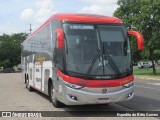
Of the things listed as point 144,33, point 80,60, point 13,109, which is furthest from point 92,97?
point 144,33

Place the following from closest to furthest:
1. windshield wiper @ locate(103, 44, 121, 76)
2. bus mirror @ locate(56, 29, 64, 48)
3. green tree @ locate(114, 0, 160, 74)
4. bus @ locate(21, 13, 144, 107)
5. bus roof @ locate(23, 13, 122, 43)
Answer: bus mirror @ locate(56, 29, 64, 48), bus @ locate(21, 13, 144, 107), windshield wiper @ locate(103, 44, 121, 76), bus roof @ locate(23, 13, 122, 43), green tree @ locate(114, 0, 160, 74)

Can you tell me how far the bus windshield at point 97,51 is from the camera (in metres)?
11.2

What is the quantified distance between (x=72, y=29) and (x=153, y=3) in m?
31.6

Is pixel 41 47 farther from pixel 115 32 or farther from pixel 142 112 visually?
pixel 142 112

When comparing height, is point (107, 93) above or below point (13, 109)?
above

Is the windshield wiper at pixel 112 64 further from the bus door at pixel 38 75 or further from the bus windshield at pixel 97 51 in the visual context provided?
the bus door at pixel 38 75

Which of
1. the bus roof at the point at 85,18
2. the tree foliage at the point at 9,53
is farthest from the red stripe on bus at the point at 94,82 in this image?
the tree foliage at the point at 9,53

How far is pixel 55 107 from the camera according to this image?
1305 cm

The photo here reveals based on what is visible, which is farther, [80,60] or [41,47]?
[41,47]

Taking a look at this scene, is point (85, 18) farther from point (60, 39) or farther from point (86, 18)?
point (60, 39)

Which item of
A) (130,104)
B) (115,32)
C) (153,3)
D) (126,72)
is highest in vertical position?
(153,3)

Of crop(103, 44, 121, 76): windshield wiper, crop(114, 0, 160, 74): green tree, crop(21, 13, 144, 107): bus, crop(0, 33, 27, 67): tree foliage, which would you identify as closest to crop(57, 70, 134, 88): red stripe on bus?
crop(21, 13, 144, 107): bus

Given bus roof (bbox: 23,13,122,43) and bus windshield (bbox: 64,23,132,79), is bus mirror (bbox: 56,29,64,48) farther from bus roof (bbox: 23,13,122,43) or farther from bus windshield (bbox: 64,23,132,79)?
bus roof (bbox: 23,13,122,43)

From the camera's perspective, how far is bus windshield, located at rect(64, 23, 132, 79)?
1123 cm
